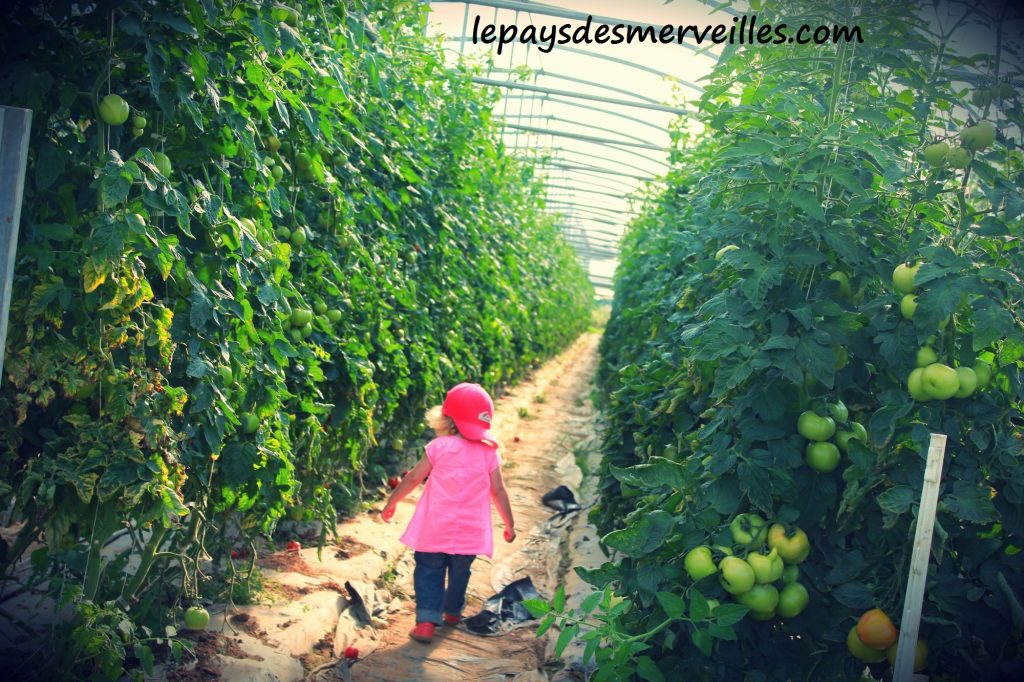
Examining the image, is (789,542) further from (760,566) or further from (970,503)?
(970,503)

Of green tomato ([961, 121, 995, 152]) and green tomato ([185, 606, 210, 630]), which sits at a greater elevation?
green tomato ([961, 121, 995, 152])

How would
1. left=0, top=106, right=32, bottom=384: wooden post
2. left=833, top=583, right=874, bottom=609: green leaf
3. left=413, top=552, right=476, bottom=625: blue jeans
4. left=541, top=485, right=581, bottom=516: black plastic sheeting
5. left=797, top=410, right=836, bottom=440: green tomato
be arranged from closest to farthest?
left=0, top=106, right=32, bottom=384: wooden post, left=833, top=583, right=874, bottom=609: green leaf, left=797, top=410, right=836, bottom=440: green tomato, left=413, top=552, right=476, bottom=625: blue jeans, left=541, top=485, right=581, bottom=516: black plastic sheeting

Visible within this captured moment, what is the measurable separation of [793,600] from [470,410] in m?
2.02

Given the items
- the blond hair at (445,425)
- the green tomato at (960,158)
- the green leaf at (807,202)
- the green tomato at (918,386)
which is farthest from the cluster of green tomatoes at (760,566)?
the blond hair at (445,425)

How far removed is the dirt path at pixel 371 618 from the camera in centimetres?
292

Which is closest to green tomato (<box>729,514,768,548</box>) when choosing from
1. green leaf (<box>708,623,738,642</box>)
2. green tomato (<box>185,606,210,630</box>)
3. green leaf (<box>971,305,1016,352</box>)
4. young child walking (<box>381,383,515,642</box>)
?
A: green leaf (<box>708,623,738,642</box>)

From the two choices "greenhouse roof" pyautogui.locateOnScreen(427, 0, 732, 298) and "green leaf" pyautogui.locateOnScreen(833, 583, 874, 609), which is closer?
"green leaf" pyautogui.locateOnScreen(833, 583, 874, 609)

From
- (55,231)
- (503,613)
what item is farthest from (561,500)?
(55,231)

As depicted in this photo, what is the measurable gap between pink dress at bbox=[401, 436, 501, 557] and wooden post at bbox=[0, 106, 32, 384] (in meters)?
2.34

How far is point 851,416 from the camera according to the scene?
224cm

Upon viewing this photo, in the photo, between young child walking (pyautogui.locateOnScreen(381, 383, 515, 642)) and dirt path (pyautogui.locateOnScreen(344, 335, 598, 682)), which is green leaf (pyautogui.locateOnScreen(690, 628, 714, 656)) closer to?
dirt path (pyautogui.locateOnScreen(344, 335, 598, 682))

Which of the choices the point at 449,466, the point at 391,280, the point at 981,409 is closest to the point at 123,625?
the point at 449,466

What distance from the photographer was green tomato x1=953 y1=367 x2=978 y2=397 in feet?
6.14

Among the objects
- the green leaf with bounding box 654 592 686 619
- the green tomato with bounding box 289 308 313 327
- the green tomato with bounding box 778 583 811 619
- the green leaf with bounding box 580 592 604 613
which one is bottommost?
the green leaf with bounding box 580 592 604 613
